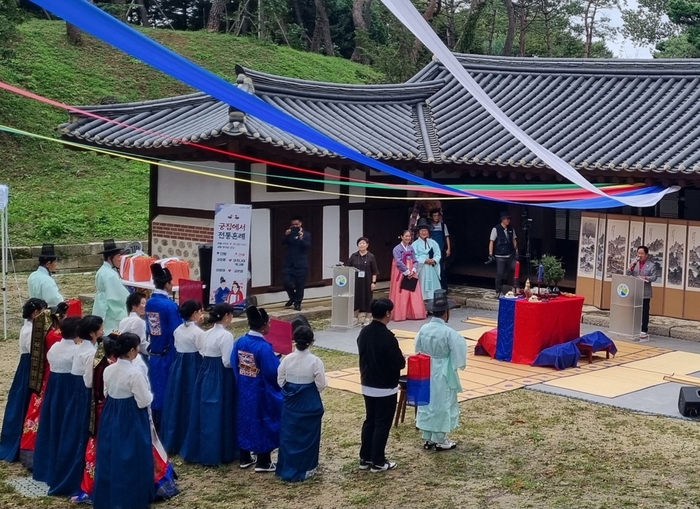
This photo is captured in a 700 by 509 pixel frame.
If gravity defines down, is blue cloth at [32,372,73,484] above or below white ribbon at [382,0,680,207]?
below

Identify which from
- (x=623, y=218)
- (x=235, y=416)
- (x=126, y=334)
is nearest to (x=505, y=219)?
(x=623, y=218)

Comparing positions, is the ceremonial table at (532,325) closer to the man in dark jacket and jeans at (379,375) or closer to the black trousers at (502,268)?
the black trousers at (502,268)

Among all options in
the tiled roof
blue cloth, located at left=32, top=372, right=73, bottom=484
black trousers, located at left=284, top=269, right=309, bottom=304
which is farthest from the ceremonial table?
blue cloth, located at left=32, top=372, right=73, bottom=484

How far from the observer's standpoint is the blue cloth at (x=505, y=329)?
1148 cm

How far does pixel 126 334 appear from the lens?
6.44 m

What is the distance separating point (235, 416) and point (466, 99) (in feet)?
39.1

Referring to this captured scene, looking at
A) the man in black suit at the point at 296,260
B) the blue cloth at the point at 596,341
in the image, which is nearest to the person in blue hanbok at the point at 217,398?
the blue cloth at the point at 596,341

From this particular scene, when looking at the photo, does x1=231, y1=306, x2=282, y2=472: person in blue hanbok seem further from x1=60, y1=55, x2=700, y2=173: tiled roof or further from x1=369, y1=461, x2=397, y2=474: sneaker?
x1=60, y1=55, x2=700, y2=173: tiled roof

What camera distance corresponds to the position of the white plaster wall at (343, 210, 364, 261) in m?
16.2

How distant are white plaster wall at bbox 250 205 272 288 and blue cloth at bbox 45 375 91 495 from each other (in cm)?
763

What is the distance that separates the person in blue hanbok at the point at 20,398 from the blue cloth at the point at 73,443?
0.94m

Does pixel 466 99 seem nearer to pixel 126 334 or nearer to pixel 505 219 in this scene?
pixel 505 219

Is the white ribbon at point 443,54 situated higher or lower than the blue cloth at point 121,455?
higher

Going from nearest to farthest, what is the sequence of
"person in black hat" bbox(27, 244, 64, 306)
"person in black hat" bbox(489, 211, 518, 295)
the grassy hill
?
"person in black hat" bbox(27, 244, 64, 306)
"person in black hat" bbox(489, 211, 518, 295)
the grassy hill
